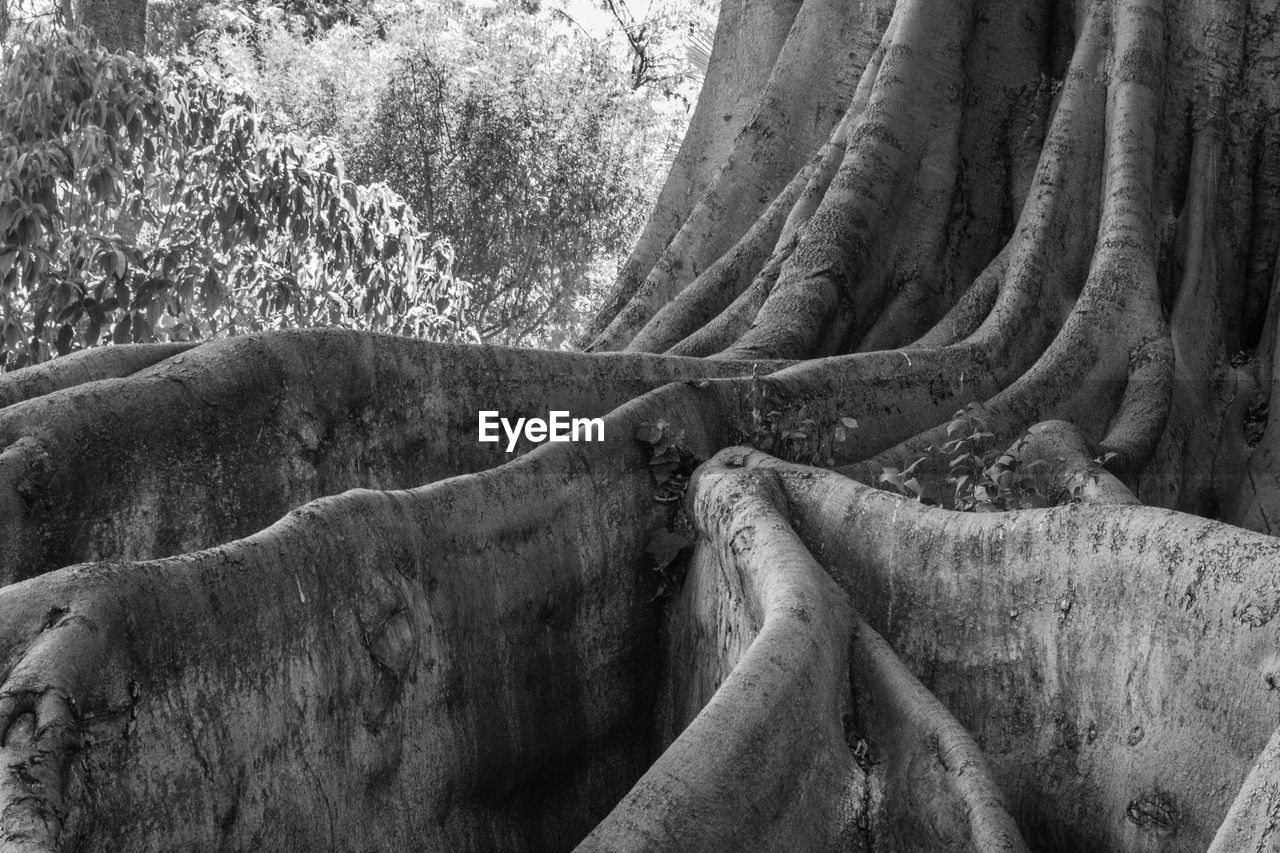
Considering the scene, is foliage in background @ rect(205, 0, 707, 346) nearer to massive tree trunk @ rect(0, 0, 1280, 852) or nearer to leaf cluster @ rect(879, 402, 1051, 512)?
massive tree trunk @ rect(0, 0, 1280, 852)

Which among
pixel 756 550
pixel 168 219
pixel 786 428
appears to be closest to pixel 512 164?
pixel 168 219

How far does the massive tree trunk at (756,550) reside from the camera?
275cm

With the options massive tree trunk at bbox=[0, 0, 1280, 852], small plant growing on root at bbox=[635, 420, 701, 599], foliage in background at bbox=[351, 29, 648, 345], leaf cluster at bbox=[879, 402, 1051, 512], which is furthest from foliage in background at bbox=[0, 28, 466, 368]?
foliage in background at bbox=[351, 29, 648, 345]

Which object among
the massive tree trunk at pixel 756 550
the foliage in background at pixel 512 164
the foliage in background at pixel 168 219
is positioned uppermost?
the foliage in background at pixel 512 164

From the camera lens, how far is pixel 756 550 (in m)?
3.52

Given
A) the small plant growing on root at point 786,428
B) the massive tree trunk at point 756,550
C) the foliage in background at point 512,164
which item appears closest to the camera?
the massive tree trunk at point 756,550

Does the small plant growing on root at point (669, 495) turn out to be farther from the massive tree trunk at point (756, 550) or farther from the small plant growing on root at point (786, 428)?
the small plant growing on root at point (786, 428)

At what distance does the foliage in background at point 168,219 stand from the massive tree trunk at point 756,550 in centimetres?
150

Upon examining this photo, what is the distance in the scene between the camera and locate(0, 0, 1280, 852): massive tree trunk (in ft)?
9.01

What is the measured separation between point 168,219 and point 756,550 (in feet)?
17.7

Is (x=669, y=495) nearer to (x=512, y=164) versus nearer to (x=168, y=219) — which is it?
(x=168, y=219)

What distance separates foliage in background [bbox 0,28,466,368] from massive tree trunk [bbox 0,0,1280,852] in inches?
59.2

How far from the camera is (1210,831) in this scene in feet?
9.07

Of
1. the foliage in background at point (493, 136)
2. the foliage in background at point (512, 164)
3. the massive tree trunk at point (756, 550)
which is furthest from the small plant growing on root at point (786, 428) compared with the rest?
the foliage in background at point (493, 136)
